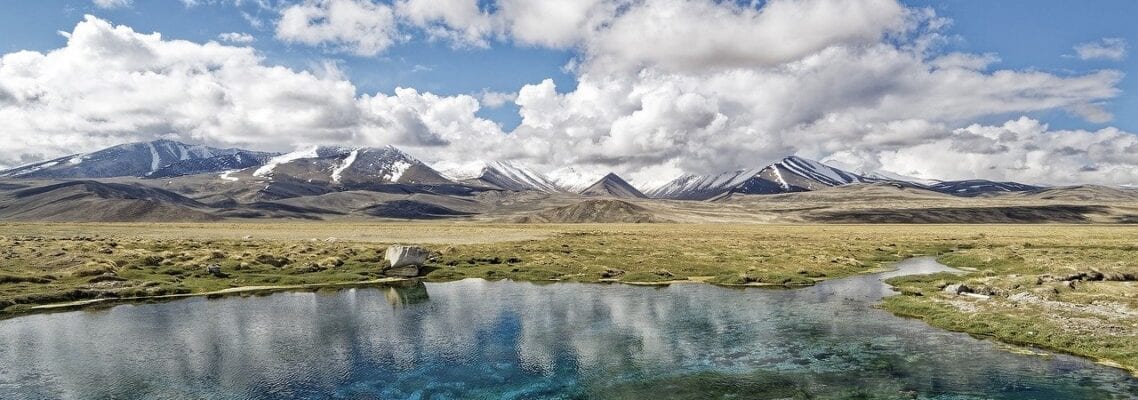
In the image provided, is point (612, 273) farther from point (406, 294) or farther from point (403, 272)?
point (406, 294)

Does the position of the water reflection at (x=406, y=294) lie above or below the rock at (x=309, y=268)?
below

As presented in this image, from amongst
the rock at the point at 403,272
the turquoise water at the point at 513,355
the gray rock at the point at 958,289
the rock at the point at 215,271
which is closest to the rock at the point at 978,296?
the gray rock at the point at 958,289

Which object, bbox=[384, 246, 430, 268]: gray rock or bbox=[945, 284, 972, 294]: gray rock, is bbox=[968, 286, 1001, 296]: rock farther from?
bbox=[384, 246, 430, 268]: gray rock

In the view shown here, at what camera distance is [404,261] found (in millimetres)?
70375

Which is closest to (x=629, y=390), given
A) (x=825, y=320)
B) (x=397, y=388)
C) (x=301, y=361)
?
(x=397, y=388)

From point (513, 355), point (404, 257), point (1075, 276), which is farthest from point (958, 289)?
point (404, 257)

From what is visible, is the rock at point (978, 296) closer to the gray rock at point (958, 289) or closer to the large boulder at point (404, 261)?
the gray rock at point (958, 289)

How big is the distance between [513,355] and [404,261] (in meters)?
38.5

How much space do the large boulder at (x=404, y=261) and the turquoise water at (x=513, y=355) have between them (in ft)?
56.6

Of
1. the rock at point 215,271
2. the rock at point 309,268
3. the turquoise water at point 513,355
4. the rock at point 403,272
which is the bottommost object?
the turquoise water at point 513,355

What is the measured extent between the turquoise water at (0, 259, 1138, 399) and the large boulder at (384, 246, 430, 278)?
56.6 ft

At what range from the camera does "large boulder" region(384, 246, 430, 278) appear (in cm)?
6875

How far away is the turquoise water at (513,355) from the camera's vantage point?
2878 centimetres

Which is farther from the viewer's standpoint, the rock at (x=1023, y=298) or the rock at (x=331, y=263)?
the rock at (x=331, y=263)
